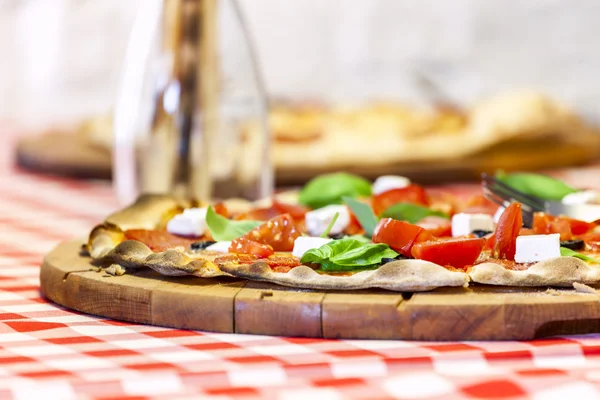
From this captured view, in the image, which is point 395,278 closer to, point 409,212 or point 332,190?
point 409,212

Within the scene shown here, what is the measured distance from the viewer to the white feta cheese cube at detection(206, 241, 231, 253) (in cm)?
120

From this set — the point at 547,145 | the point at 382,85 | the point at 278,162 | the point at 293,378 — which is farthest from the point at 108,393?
the point at 382,85

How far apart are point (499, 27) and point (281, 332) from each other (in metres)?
2.74

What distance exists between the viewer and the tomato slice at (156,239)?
49.2 inches

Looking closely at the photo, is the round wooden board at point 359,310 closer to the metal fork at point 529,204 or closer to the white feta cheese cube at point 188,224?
the white feta cheese cube at point 188,224

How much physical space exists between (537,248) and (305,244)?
24cm

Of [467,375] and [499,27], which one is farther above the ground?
[499,27]

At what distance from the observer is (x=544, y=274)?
3.31 ft

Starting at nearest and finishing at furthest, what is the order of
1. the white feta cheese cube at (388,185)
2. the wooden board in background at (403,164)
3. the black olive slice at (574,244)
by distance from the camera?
the black olive slice at (574,244) → the white feta cheese cube at (388,185) → the wooden board in background at (403,164)

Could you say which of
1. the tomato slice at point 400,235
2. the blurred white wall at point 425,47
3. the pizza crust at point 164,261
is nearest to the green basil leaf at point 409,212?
the tomato slice at point 400,235

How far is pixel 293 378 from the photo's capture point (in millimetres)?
859

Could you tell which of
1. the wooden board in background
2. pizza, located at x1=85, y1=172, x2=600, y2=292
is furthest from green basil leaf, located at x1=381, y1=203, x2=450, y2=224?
the wooden board in background

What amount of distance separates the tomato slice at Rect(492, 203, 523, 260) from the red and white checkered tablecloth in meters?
0.18

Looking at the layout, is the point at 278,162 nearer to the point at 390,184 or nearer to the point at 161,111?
the point at 161,111
